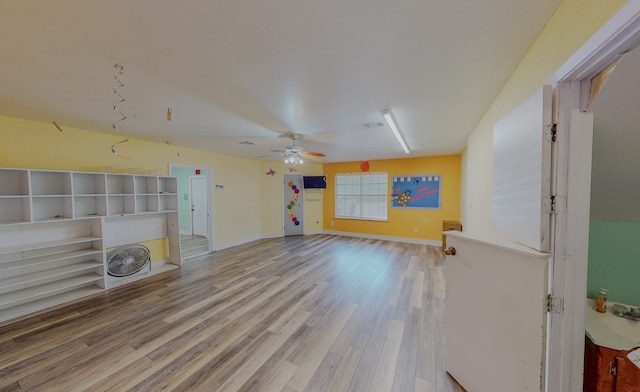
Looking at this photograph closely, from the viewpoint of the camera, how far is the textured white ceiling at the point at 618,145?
35.4 inches

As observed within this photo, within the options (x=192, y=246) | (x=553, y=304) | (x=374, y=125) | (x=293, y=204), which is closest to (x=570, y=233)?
(x=553, y=304)

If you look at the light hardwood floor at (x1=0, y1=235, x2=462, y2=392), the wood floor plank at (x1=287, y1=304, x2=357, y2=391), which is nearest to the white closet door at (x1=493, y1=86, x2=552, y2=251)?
the light hardwood floor at (x1=0, y1=235, x2=462, y2=392)

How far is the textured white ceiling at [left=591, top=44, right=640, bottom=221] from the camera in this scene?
90 centimetres

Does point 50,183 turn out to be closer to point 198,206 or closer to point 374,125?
point 198,206

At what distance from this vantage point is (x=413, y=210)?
241 inches

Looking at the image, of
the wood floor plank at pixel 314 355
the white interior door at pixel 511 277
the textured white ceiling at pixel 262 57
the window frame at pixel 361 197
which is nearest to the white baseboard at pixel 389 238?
the window frame at pixel 361 197

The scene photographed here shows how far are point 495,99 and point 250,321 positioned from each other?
3.66 m

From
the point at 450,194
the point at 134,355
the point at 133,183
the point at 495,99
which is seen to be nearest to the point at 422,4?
the point at 495,99

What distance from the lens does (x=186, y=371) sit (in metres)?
1.81

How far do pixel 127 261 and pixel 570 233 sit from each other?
5.17 metres

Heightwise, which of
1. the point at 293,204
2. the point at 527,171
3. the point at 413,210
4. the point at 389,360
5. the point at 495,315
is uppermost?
the point at 527,171

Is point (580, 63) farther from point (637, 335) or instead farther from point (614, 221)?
point (637, 335)

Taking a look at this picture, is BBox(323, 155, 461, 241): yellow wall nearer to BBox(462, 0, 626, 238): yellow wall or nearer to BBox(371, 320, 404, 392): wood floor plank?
BBox(462, 0, 626, 238): yellow wall

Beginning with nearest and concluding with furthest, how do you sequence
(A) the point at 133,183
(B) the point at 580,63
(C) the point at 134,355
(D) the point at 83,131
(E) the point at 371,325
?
(B) the point at 580,63, (C) the point at 134,355, (E) the point at 371,325, (D) the point at 83,131, (A) the point at 133,183
